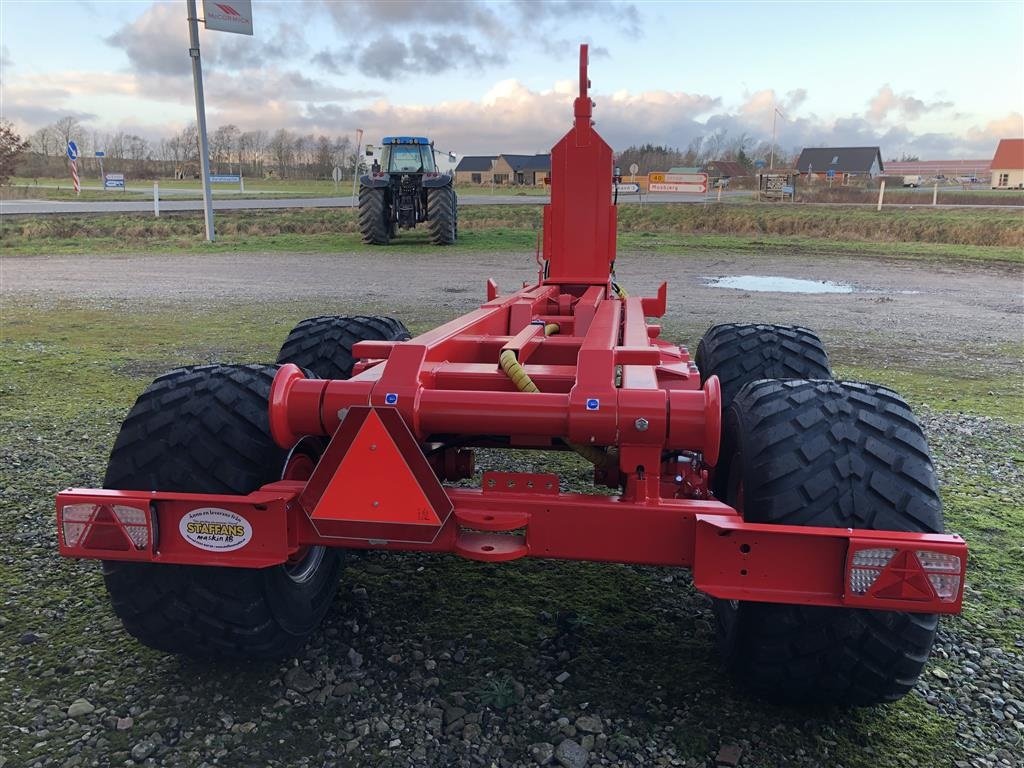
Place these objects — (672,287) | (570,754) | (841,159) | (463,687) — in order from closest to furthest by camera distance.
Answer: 1. (570,754)
2. (463,687)
3. (672,287)
4. (841,159)

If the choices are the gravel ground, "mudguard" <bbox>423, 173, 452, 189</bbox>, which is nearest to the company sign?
"mudguard" <bbox>423, 173, 452, 189</bbox>

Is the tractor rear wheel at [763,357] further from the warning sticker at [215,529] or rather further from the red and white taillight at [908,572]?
the warning sticker at [215,529]

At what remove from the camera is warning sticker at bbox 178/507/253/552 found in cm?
248

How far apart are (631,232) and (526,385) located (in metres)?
24.1

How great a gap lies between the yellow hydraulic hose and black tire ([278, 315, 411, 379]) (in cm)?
163

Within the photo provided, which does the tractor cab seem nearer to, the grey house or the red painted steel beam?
the red painted steel beam

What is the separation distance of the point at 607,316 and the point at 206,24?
1926cm

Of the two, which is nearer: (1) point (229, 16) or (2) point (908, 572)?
(2) point (908, 572)

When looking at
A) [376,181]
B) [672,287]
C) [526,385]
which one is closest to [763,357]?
[526,385]

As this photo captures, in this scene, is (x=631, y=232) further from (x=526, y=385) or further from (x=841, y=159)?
(x=841, y=159)

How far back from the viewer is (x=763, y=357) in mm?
4477

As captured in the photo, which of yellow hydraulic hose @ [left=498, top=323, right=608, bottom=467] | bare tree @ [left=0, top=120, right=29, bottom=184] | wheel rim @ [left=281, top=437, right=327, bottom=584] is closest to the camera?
yellow hydraulic hose @ [left=498, top=323, right=608, bottom=467]

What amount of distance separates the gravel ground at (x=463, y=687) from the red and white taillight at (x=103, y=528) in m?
0.59

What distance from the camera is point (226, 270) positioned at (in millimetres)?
15602
